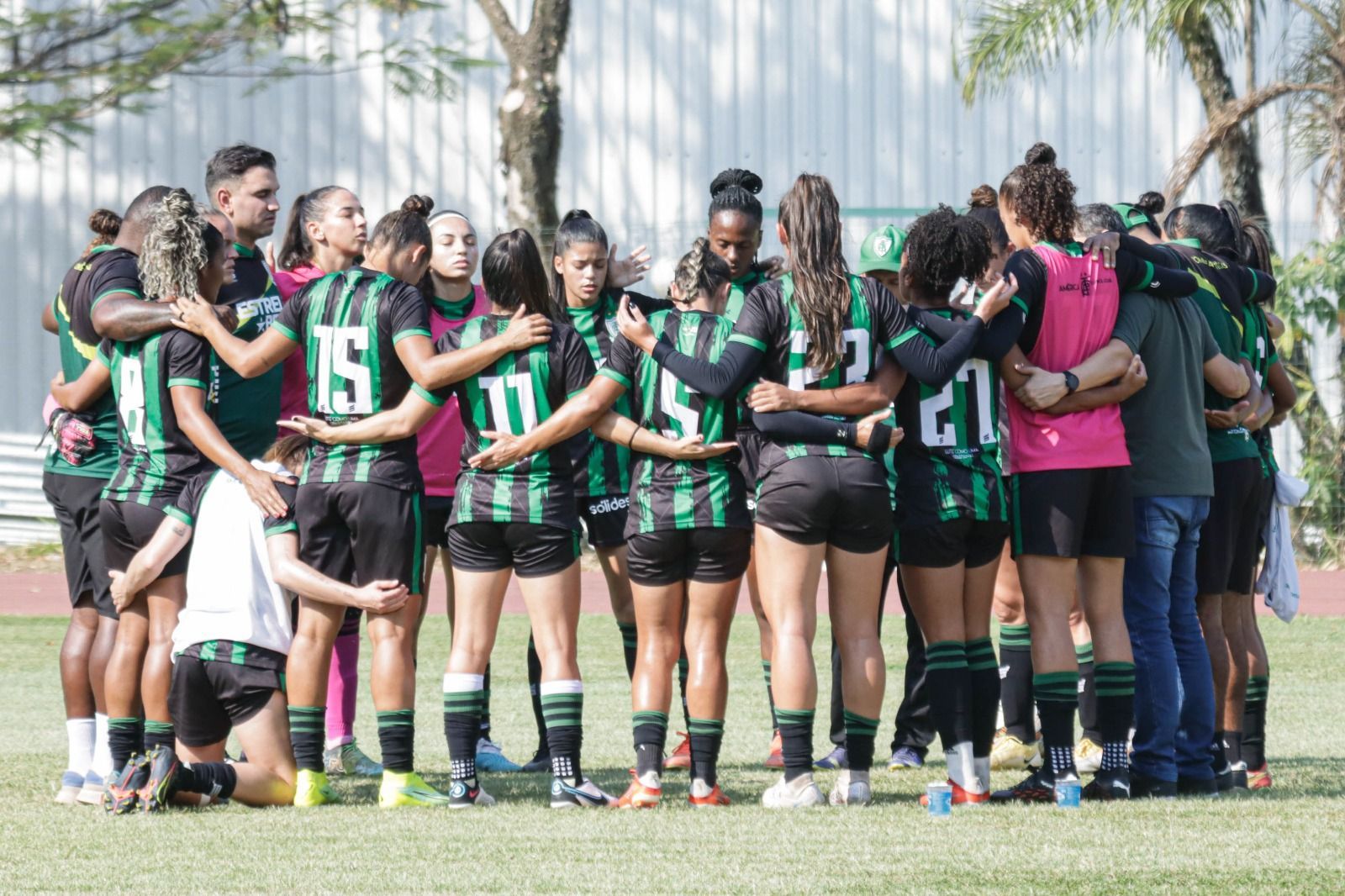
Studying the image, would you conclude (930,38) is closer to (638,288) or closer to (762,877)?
(638,288)

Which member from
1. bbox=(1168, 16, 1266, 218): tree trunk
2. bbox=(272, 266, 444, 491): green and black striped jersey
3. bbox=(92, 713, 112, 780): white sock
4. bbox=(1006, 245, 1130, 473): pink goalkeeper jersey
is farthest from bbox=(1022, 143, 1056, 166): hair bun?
bbox=(1168, 16, 1266, 218): tree trunk

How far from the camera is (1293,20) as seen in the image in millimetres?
17922

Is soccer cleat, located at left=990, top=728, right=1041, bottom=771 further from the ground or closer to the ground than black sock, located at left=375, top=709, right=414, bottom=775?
closer to the ground

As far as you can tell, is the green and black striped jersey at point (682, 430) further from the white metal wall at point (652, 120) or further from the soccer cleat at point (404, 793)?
the white metal wall at point (652, 120)

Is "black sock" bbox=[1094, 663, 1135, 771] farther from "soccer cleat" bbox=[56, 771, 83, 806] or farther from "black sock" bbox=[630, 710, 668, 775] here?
"soccer cleat" bbox=[56, 771, 83, 806]

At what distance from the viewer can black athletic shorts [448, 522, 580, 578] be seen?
598 centimetres

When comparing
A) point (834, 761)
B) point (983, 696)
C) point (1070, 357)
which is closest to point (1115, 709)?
point (983, 696)

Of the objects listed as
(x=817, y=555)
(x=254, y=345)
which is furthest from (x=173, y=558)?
(x=817, y=555)

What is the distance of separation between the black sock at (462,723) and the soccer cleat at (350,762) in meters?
1.20

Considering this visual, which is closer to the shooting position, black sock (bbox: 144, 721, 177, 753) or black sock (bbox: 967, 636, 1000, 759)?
black sock (bbox: 967, 636, 1000, 759)

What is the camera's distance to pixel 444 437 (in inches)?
290

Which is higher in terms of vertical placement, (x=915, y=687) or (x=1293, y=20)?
(x=1293, y=20)

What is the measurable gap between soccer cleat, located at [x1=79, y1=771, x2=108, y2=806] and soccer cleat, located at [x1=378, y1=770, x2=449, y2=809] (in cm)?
101

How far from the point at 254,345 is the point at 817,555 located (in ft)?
6.87
